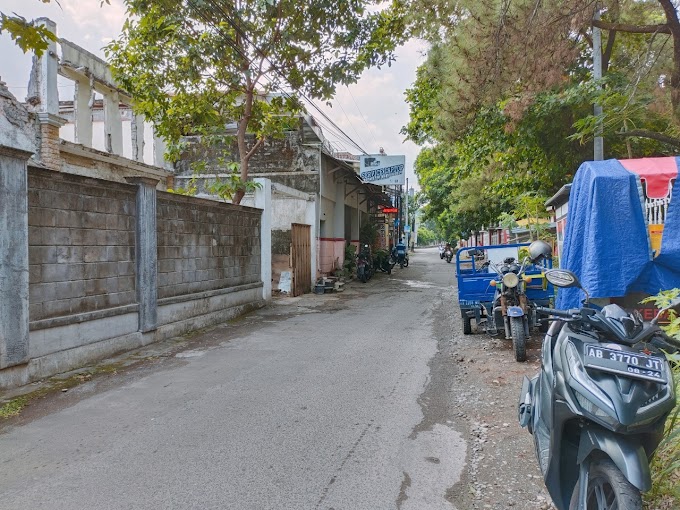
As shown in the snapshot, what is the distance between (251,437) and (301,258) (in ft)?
34.5

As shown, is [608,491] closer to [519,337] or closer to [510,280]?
[519,337]

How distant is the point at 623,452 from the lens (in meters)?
1.98

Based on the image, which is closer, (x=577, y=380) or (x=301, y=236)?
(x=577, y=380)

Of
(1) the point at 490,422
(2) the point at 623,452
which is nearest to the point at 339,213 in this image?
(1) the point at 490,422

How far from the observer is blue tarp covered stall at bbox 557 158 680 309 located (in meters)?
5.00

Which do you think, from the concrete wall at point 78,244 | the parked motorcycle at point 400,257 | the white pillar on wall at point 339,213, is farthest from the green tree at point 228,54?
the parked motorcycle at point 400,257

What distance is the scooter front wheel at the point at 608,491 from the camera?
6.29 feet

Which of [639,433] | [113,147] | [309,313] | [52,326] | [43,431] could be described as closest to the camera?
[639,433]

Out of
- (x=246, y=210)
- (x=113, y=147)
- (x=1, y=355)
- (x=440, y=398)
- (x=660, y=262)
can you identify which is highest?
(x=113, y=147)

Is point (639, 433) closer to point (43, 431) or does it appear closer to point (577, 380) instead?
point (577, 380)

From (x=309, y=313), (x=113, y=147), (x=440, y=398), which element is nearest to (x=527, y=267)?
(x=440, y=398)

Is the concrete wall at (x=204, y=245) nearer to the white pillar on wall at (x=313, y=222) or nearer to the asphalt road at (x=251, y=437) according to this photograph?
the asphalt road at (x=251, y=437)

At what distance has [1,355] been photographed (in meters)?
4.75

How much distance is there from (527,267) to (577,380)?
5.20 metres
